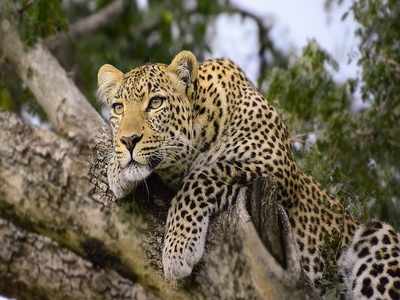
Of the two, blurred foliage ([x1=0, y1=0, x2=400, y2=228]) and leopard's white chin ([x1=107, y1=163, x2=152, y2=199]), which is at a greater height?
leopard's white chin ([x1=107, y1=163, x2=152, y2=199])

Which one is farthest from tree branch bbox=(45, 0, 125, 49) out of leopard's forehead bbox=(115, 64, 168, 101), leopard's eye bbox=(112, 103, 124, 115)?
leopard's eye bbox=(112, 103, 124, 115)

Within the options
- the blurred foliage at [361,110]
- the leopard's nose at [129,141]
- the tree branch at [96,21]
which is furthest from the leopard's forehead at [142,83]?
the tree branch at [96,21]

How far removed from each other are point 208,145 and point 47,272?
7.75ft

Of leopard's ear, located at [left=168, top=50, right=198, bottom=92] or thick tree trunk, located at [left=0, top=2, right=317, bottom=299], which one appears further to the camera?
leopard's ear, located at [left=168, top=50, right=198, bottom=92]

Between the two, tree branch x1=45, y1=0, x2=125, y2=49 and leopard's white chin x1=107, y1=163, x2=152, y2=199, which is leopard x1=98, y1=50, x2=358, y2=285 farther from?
tree branch x1=45, y1=0, x2=125, y2=49

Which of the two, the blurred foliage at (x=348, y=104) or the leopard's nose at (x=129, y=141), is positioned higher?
the leopard's nose at (x=129, y=141)

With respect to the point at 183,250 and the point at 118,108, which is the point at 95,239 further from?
the point at 118,108

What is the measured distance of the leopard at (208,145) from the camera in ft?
26.0

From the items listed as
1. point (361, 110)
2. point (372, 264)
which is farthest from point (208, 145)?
point (361, 110)

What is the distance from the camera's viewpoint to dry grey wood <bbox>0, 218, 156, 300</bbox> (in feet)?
22.3

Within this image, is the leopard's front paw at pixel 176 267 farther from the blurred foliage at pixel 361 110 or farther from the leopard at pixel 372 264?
the blurred foliage at pixel 361 110

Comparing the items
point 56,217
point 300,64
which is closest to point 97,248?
point 56,217

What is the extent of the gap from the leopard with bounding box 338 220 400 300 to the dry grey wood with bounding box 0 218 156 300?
2207mm

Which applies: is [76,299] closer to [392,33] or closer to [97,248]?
[97,248]
